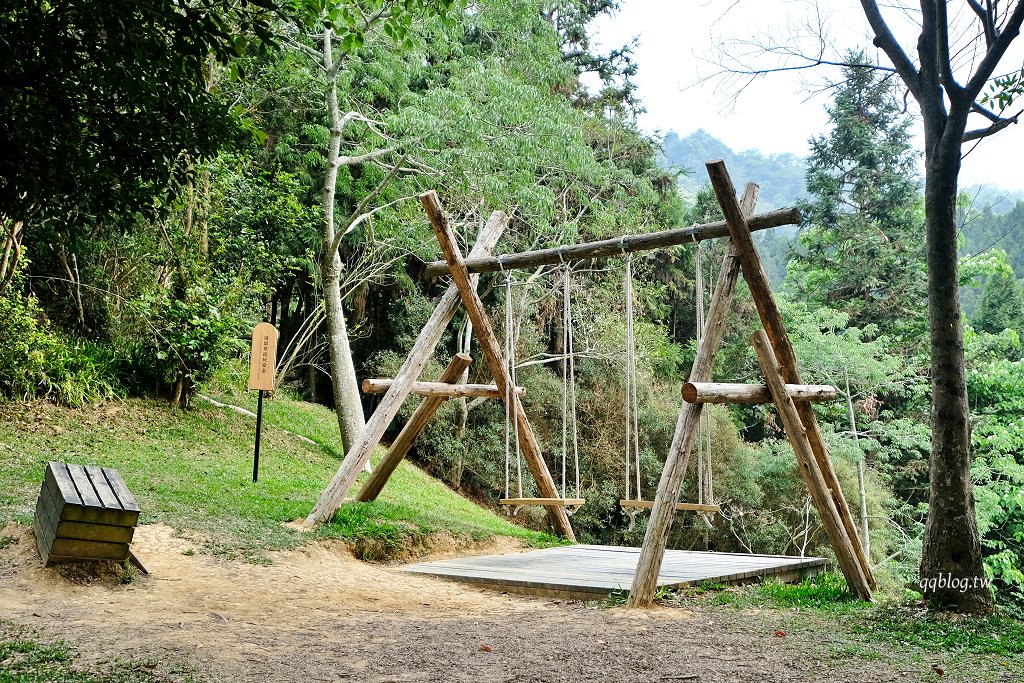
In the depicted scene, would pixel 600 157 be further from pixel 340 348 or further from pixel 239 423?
pixel 239 423

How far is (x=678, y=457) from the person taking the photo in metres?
5.64

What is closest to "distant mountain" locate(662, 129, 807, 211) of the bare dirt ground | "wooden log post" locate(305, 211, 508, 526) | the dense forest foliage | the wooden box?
the dense forest foliage

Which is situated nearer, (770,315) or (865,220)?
(770,315)

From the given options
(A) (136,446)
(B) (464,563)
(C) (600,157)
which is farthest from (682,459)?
(C) (600,157)

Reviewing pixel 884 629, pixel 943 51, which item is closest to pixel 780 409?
pixel 884 629

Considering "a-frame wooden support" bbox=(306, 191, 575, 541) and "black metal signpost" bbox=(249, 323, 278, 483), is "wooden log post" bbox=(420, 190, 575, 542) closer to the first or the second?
"a-frame wooden support" bbox=(306, 191, 575, 541)

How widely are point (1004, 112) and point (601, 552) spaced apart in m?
5.10

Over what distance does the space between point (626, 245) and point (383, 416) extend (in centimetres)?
276

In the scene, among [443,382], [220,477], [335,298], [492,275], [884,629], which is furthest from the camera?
[492,275]

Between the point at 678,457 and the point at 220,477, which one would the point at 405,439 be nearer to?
the point at 220,477

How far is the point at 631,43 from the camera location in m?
21.0

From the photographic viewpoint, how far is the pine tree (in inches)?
810

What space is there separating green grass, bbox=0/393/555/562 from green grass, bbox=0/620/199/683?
Result: 2593mm

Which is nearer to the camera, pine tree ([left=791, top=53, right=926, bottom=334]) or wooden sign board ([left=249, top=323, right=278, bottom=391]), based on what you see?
wooden sign board ([left=249, top=323, right=278, bottom=391])
